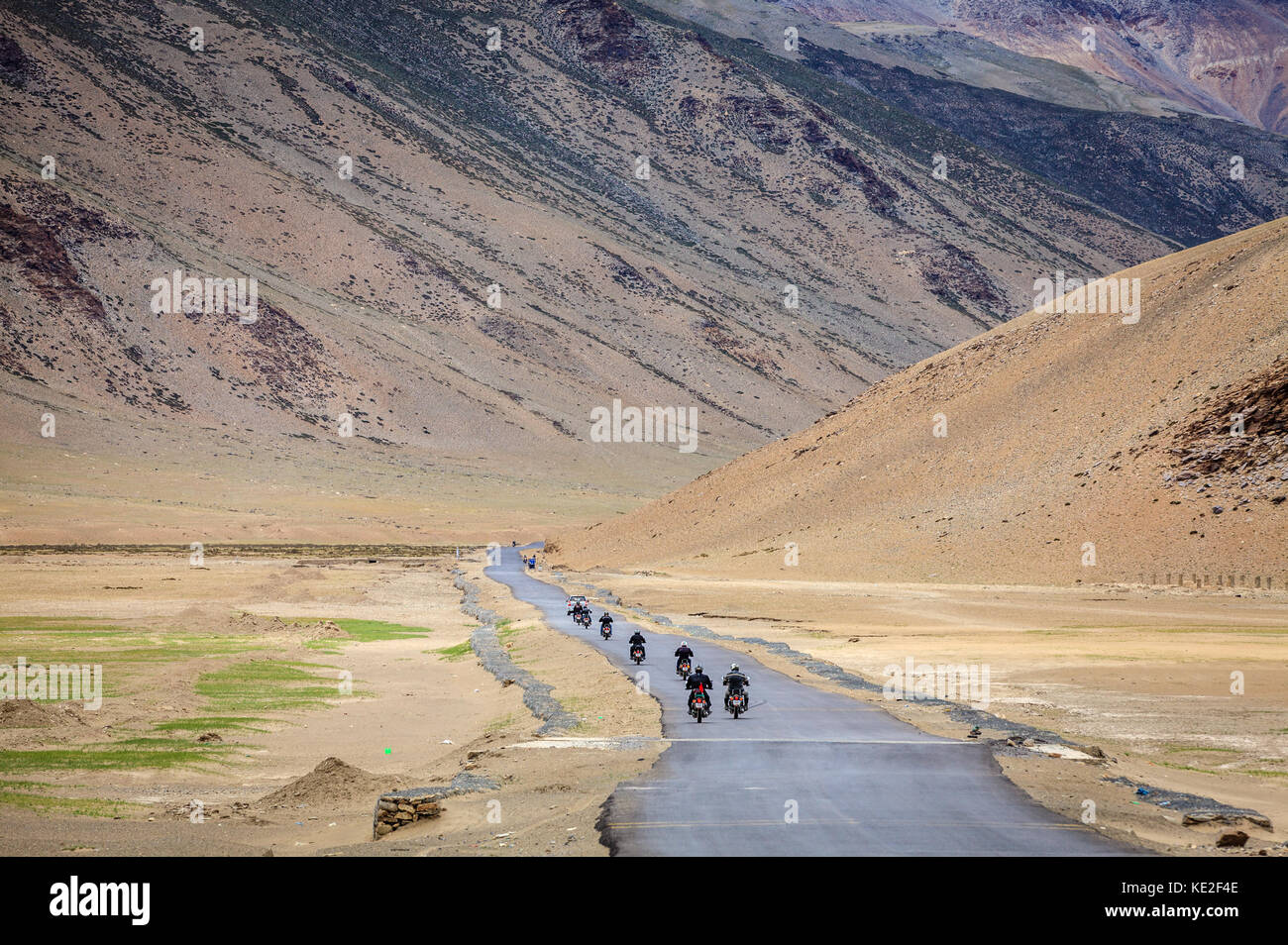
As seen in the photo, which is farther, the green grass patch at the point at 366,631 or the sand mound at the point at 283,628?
the sand mound at the point at 283,628

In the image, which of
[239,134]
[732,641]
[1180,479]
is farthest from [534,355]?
[732,641]

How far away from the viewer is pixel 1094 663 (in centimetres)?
3262

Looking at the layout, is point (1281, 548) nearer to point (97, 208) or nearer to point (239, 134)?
point (97, 208)

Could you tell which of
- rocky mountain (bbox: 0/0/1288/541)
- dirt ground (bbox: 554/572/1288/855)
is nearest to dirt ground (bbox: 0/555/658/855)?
dirt ground (bbox: 554/572/1288/855)

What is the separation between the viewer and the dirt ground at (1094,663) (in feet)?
56.1

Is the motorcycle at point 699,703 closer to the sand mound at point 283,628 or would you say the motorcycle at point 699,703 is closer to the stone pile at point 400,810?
the stone pile at point 400,810

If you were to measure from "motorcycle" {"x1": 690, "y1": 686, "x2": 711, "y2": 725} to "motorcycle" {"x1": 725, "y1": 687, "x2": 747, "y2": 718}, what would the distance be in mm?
479

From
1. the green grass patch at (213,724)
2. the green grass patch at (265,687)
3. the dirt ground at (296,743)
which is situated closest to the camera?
the dirt ground at (296,743)

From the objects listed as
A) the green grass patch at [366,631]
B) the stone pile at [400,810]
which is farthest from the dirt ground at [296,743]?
the green grass patch at [366,631]

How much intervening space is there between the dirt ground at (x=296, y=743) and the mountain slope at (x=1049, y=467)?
99.1ft

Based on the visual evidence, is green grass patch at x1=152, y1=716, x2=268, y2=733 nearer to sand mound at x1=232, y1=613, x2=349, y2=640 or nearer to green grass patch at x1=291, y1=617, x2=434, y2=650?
green grass patch at x1=291, y1=617, x2=434, y2=650

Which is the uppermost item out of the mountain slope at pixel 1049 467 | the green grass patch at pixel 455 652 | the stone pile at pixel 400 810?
the mountain slope at pixel 1049 467

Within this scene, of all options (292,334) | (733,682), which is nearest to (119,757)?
(733,682)
